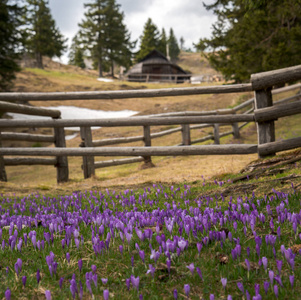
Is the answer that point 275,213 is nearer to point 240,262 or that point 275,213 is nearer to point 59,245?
point 240,262

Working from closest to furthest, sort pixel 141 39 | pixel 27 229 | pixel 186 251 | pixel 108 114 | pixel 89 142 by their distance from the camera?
1. pixel 186 251
2. pixel 27 229
3. pixel 89 142
4. pixel 108 114
5. pixel 141 39

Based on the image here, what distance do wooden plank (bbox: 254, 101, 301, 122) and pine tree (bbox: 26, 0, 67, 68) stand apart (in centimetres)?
5756

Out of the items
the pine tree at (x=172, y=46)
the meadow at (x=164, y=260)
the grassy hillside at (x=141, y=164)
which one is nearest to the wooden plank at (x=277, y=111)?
the grassy hillside at (x=141, y=164)

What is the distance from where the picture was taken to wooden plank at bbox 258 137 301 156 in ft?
17.6

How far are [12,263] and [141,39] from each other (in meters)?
74.7

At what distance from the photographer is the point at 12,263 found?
91.9 inches

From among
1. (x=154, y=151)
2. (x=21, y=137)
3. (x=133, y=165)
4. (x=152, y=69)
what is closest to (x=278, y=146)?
(x=154, y=151)

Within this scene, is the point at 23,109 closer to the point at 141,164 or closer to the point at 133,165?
the point at 141,164

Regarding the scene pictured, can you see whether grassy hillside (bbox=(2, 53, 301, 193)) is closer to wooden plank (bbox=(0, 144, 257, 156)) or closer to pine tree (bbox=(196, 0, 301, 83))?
wooden plank (bbox=(0, 144, 257, 156))

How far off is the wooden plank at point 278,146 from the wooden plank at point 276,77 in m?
0.95

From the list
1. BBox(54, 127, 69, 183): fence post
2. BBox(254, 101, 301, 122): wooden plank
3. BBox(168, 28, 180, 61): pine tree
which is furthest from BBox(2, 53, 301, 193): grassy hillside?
BBox(168, 28, 180, 61): pine tree

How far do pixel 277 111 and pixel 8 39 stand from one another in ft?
85.0

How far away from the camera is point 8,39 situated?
26578mm

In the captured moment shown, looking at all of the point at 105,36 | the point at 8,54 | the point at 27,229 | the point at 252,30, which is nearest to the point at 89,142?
the point at 27,229
